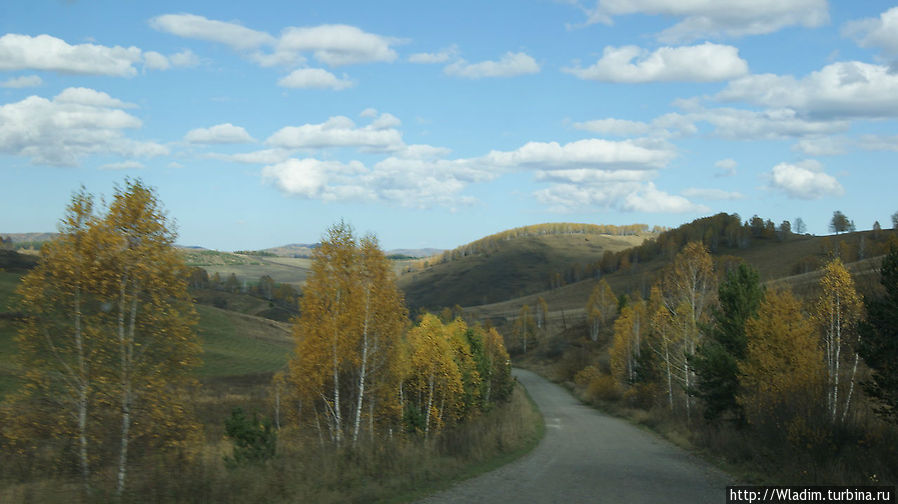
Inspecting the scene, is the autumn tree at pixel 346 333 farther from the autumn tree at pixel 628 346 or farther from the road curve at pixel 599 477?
the autumn tree at pixel 628 346

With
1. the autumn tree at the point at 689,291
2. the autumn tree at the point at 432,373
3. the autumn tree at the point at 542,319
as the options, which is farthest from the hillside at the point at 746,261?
the autumn tree at the point at 432,373

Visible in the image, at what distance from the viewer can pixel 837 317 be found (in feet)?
70.1

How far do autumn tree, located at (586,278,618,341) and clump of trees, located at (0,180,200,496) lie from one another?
10076 centimetres

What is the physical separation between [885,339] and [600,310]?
357 feet

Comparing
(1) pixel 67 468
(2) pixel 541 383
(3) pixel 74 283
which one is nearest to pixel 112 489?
(1) pixel 67 468

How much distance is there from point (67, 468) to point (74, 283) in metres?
3.55

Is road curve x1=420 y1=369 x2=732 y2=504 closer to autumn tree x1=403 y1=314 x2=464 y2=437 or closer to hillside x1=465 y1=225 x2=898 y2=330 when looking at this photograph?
autumn tree x1=403 y1=314 x2=464 y2=437

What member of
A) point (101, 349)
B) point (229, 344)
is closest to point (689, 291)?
point (101, 349)

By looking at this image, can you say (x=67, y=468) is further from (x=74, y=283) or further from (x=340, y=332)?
(x=340, y=332)

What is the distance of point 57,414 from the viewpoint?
11656 millimetres

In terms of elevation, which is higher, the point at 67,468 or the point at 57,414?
the point at 57,414

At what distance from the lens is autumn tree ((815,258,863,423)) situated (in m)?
20.5

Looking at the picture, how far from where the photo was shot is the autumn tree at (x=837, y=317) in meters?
20.5

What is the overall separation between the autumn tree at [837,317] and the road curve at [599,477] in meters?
5.51
